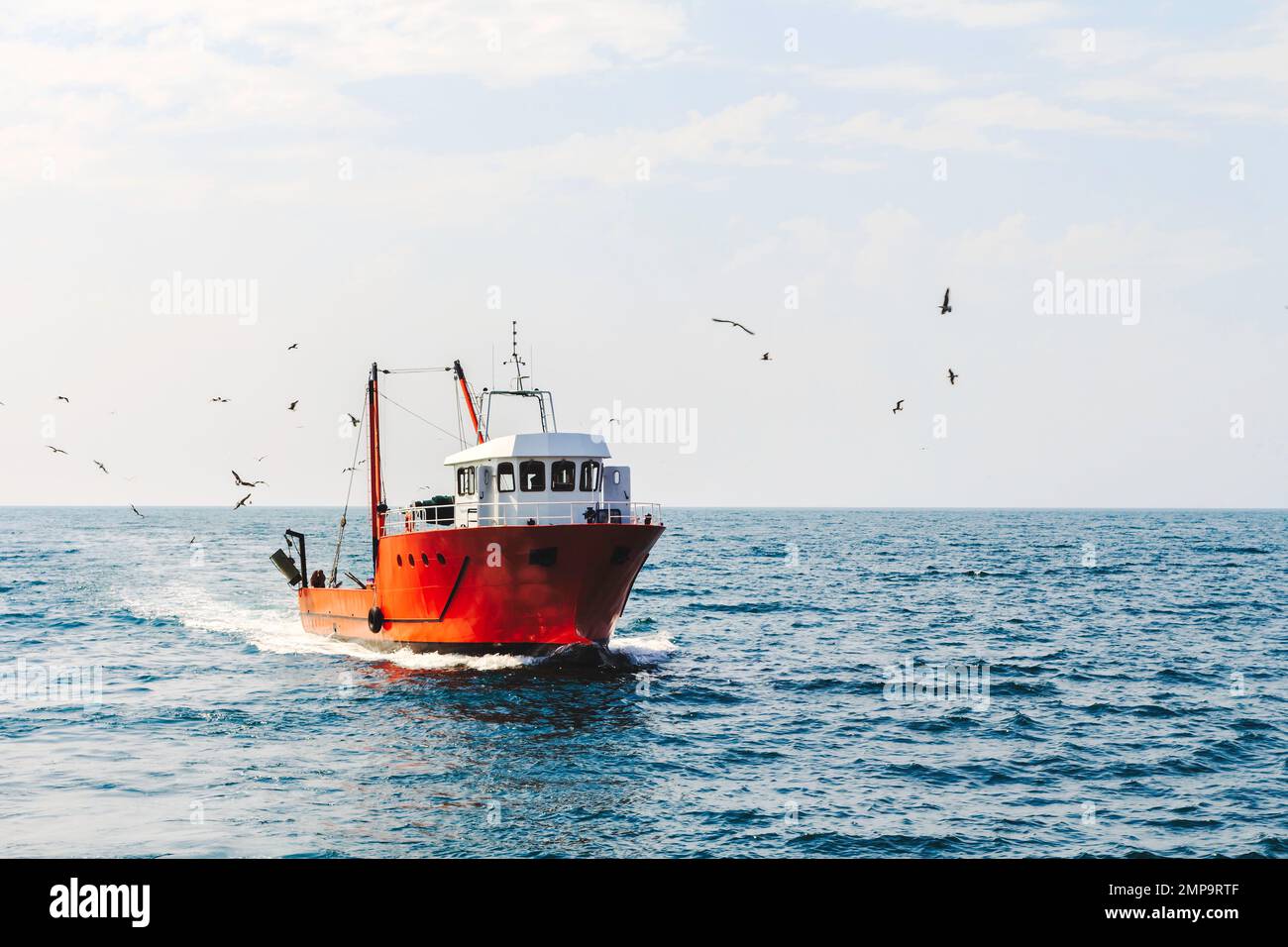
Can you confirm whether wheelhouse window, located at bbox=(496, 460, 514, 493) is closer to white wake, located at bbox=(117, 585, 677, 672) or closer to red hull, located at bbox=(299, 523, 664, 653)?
red hull, located at bbox=(299, 523, 664, 653)

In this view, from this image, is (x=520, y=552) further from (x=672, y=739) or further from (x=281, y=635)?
(x=281, y=635)

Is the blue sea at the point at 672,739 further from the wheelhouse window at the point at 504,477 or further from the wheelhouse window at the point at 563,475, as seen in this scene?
the wheelhouse window at the point at 563,475

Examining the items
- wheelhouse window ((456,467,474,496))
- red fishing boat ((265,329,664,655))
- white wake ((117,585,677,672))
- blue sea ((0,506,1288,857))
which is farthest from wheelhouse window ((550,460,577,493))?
blue sea ((0,506,1288,857))

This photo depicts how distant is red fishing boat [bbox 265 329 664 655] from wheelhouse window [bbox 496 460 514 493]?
3 centimetres

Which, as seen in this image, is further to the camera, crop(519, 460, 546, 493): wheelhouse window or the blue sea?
crop(519, 460, 546, 493): wheelhouse window

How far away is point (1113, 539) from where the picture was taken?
453ft

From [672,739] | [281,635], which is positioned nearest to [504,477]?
[672,739]

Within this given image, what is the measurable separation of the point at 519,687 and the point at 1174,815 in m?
16.6

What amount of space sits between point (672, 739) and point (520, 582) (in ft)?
29.3

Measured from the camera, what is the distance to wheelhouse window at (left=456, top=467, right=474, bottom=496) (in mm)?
35188

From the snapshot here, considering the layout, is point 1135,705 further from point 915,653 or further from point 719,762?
point 719,762

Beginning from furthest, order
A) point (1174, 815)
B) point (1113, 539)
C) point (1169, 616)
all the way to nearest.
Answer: point (1113, 539)
point (1169, 616)
point (1174, 815)

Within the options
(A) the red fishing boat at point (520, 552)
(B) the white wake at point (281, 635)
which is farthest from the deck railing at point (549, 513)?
(B) the white wake at point (281, 635)
